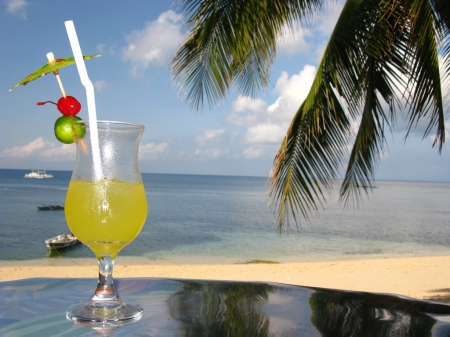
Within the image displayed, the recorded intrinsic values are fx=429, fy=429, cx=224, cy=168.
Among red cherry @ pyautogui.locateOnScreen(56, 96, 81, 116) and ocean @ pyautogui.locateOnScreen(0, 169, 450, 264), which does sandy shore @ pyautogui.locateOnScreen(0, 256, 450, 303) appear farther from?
red cherry @ pyautogui.locateOnScreen(56, 96, 81, 116)

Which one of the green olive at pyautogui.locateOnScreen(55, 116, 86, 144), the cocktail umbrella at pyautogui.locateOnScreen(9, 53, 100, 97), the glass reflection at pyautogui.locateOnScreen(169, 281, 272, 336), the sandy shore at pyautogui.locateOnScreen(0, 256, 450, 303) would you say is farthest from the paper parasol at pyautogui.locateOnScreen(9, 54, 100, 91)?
the sandy shore at pyautogui.locateOnScreen(0, 256, 450, 303)

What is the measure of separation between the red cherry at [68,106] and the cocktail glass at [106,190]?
10cm

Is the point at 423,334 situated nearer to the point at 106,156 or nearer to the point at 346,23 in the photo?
the point at 106,156

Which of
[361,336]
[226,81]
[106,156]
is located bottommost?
[361,336]

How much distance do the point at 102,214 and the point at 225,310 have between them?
366mm

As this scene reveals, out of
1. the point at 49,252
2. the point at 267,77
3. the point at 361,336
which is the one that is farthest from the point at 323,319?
the point at 49,252

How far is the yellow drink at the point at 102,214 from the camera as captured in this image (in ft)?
3.36

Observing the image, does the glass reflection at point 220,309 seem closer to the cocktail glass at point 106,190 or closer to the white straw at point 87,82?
the cocktail glass at point 106,190

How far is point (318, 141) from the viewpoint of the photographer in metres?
3.79

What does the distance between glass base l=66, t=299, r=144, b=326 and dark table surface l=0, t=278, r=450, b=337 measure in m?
0.02

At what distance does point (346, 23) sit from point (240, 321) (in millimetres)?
3563

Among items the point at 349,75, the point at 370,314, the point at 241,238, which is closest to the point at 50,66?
the point at 370,314

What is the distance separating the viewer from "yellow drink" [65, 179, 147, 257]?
1023 millimetres

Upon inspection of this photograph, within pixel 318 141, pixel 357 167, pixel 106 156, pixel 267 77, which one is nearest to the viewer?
pixel 106 156
